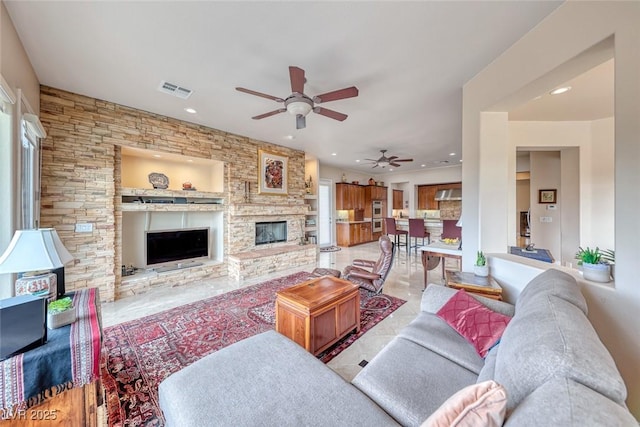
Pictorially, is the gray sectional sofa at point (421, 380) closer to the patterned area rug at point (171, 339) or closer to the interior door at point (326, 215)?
the patterned area rug at point (171, 339)

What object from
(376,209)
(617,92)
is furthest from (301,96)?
(376,209)

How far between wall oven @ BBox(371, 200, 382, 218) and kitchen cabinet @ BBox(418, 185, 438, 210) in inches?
64.1

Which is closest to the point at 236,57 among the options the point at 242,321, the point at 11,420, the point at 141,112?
the point at 141,112

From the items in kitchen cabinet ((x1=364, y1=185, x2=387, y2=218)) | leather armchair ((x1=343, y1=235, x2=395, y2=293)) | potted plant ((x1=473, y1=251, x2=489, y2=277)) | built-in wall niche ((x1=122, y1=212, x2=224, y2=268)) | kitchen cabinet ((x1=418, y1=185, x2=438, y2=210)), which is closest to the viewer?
potted plant ((x1=473, y1=251, x2=489, y2=277))

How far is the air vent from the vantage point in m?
2.89

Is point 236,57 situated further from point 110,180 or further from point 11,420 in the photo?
point 11,420

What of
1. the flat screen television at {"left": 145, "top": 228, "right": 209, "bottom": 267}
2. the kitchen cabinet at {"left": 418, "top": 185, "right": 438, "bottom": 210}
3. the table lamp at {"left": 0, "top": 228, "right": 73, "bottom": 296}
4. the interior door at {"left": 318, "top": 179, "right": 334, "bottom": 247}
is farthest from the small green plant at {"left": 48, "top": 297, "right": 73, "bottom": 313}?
the kitchen cabinet at {"left": 418, "top": 185, "right": 438, "bottom": 210}

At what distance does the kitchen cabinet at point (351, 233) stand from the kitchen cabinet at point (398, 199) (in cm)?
203

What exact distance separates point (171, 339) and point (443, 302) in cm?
270

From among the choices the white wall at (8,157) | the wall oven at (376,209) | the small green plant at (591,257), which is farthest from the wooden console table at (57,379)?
the wall oven at (376,209)

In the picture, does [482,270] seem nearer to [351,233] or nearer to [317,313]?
[317,313]

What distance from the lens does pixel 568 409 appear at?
592 millimetres

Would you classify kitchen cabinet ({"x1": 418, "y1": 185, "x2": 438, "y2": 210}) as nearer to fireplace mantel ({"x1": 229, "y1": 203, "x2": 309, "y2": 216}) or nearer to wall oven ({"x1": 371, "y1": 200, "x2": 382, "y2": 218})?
wall oven ({"x1": 371, "y1": 200, "x2": 382, "y2": 218})

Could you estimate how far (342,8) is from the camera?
5.79 ft
